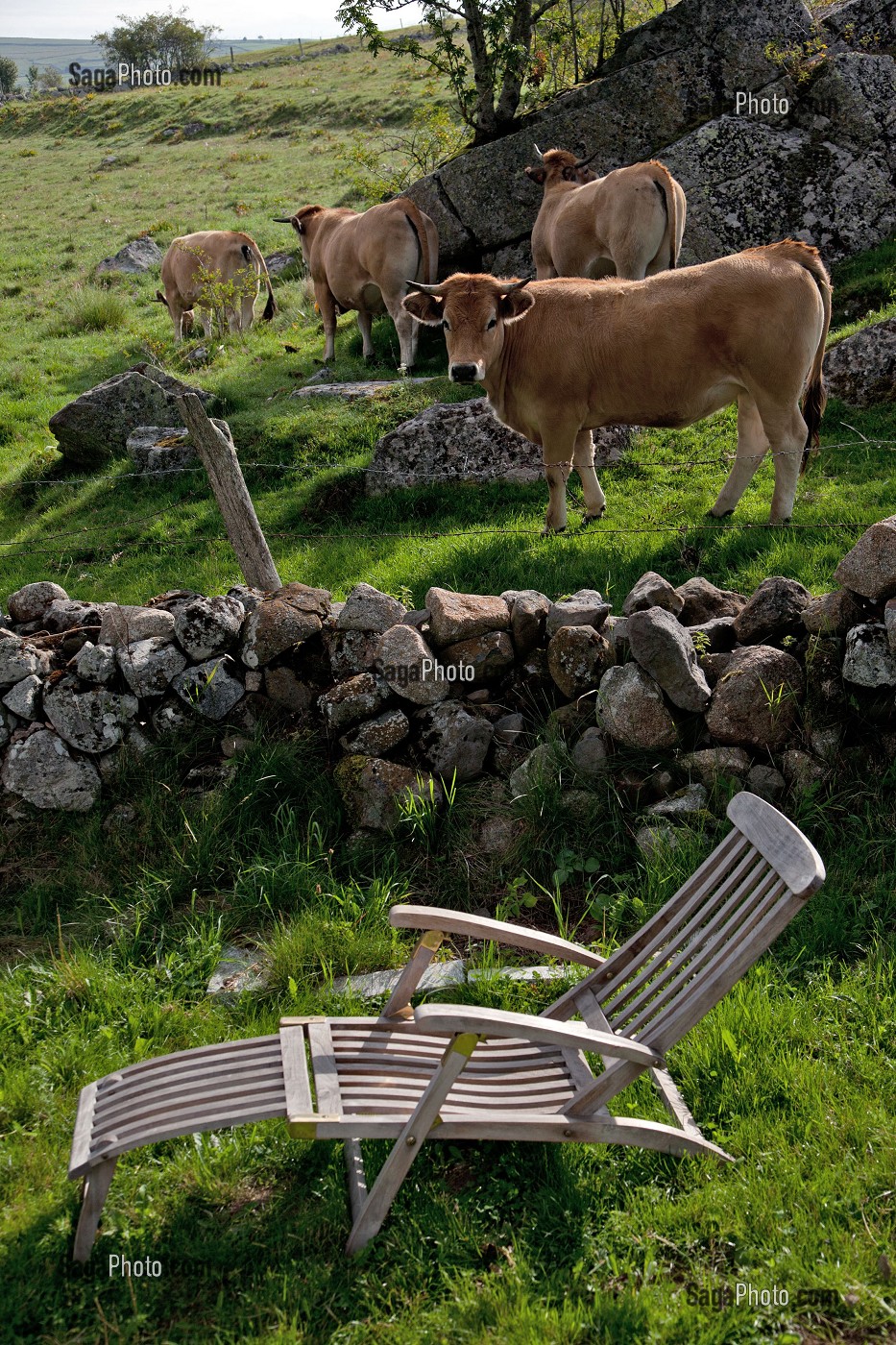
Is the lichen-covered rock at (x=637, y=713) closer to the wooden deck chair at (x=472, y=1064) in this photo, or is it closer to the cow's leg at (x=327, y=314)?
the wooden deck chair at (x=472, y=1064)

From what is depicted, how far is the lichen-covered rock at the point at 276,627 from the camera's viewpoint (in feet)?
20.2

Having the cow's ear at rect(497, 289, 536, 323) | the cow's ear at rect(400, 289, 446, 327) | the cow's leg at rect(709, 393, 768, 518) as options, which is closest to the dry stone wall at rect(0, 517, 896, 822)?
the cow's leg at rect(709, 393, 768, 518)

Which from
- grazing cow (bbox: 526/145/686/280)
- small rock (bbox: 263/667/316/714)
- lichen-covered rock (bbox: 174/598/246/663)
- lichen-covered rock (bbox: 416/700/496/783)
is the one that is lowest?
lichen-covered rock (bbox: 416/700/496/783)

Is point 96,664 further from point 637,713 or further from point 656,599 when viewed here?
point 656,599

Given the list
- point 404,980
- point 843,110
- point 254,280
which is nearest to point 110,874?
point 404,980

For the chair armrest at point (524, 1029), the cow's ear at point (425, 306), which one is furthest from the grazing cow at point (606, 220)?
the chair armrest at point (524, 1029)

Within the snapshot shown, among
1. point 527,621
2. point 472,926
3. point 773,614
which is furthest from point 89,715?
point 773,614

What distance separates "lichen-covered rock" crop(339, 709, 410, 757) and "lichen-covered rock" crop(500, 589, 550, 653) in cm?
84

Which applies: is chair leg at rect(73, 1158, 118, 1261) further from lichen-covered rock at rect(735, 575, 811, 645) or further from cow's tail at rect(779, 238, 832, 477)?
cow's tail at rect(779, 238, 832, 477)

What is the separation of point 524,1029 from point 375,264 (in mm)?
13720

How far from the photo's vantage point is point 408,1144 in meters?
3.32

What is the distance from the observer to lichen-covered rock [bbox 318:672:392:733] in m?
5.87

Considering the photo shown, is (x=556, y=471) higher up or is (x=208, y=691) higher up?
(x=556, y=471)

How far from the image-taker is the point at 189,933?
509 cm
